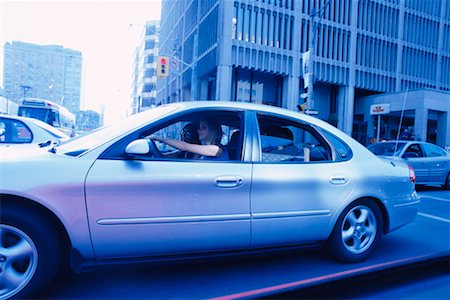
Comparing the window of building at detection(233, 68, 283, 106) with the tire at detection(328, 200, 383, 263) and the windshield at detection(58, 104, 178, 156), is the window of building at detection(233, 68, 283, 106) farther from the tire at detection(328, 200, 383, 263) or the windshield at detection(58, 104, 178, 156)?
the windshield at detection(58, 104, 178, 156)

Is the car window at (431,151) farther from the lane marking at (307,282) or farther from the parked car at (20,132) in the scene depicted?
the parked car at (20,132)

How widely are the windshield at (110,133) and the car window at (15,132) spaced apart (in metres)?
4.60

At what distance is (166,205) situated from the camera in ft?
8.61

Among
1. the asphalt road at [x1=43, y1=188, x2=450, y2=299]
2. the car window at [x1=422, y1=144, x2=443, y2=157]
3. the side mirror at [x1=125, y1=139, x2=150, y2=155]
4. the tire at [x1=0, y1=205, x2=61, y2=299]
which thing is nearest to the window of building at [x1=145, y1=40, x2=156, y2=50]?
the car window at [x1=422, y1=144, x2=443, y2=157]

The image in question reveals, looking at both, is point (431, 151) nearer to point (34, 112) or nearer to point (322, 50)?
point (34, 112)

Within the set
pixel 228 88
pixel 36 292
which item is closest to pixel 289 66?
pixel 228 88

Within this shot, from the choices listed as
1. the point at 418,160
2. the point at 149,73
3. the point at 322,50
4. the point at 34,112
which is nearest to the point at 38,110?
the point at 34,112

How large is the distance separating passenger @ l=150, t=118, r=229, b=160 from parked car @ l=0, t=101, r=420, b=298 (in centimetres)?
14

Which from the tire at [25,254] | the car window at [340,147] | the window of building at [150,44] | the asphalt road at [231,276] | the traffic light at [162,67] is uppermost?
the window of building at [150,44]

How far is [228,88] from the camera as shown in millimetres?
25891

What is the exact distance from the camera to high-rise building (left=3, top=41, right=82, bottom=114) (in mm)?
52197

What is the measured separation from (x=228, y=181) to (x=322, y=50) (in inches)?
1169

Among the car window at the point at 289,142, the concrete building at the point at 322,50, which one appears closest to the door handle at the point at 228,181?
the car window at the point at 289,142

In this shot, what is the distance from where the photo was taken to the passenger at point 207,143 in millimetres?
3082
